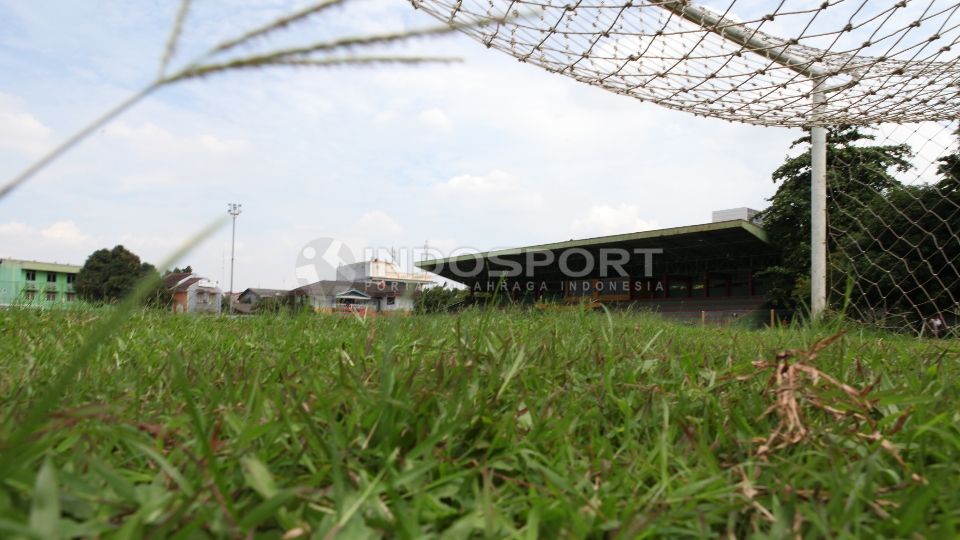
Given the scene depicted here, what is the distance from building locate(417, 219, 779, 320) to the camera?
2138 centimetres

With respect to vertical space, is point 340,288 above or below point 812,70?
below

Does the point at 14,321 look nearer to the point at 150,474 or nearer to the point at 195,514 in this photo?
the point at 150,474

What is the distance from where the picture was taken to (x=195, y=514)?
45cm

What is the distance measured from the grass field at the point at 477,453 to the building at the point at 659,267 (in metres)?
19.2

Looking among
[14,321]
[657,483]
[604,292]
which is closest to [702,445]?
[657,483]

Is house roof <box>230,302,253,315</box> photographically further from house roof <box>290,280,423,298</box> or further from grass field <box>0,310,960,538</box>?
grass field <box>0,310,960,538</box>

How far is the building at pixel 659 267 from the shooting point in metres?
21.4

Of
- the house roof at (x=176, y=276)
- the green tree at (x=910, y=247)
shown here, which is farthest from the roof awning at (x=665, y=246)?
the house roof at (x=176, y=276)

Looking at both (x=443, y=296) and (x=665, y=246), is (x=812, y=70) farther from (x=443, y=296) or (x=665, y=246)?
(x=665, y=246)

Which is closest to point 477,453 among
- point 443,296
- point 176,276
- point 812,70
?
point 176,276

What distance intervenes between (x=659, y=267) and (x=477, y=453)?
26.7 m

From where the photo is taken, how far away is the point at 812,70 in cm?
466

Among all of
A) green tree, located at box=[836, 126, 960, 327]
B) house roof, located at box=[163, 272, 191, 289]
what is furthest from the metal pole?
house roof, located at box=[163, 272, 191, 289]

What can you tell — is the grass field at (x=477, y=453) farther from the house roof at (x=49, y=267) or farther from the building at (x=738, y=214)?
the house roof at (x=49, y=267)
